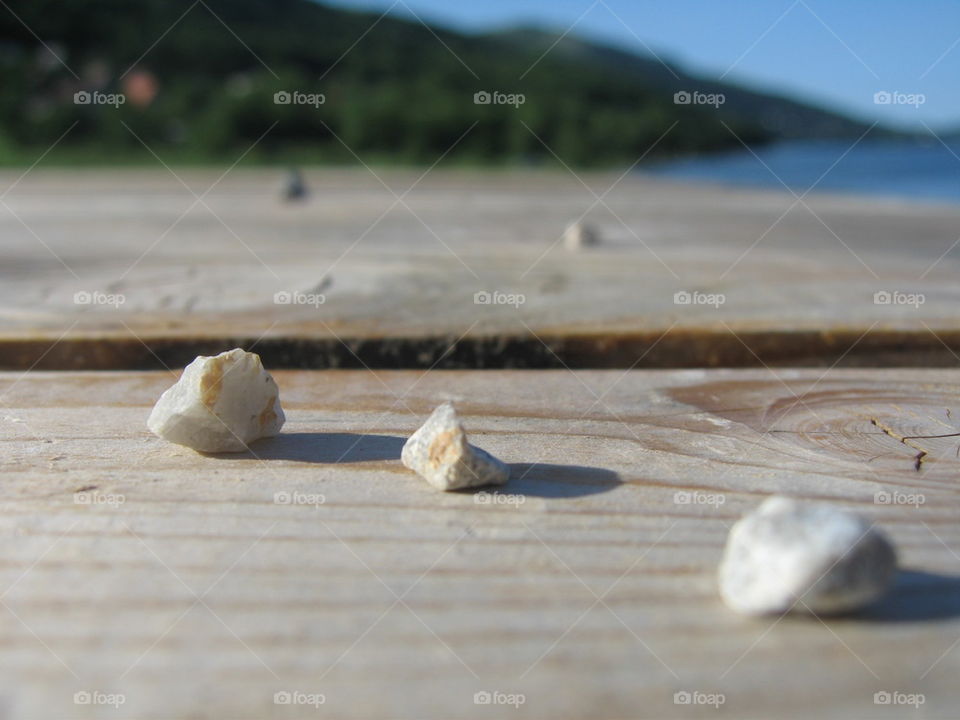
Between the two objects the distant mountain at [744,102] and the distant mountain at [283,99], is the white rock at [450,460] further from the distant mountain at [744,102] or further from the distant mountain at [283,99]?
the distant mountain at [744,102]

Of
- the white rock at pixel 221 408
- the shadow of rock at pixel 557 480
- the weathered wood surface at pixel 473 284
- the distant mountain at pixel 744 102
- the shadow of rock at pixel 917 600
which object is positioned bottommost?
the shadow of rock at pixel 917 600

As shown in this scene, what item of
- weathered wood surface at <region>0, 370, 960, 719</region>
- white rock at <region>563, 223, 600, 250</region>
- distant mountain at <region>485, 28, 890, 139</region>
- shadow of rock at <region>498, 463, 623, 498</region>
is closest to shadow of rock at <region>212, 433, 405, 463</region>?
weathered wood surface at <region>0, 370, 960, 719</region>

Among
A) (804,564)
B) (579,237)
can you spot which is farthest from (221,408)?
(579,237)

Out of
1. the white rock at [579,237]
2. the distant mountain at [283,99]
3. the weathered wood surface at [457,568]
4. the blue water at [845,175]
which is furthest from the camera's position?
the distant mountain at [283,99]

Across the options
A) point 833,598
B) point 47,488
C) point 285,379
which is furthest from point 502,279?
point 833,598

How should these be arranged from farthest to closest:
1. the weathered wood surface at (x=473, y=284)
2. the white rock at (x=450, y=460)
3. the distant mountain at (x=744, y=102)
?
the distant mountain at (x=744, y=102) → the weathered wood surface at (x=473, y=284) → the white rock at (x=450, y=460)

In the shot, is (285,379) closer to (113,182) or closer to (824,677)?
(824,677)

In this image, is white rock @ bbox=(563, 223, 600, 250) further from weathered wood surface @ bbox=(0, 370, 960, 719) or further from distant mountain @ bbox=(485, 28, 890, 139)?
distant mountain @ bbox=(485, 28, 890, 139)

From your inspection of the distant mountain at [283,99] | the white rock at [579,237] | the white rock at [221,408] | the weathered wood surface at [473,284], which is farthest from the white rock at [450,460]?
the distant mountain at [283,99]
